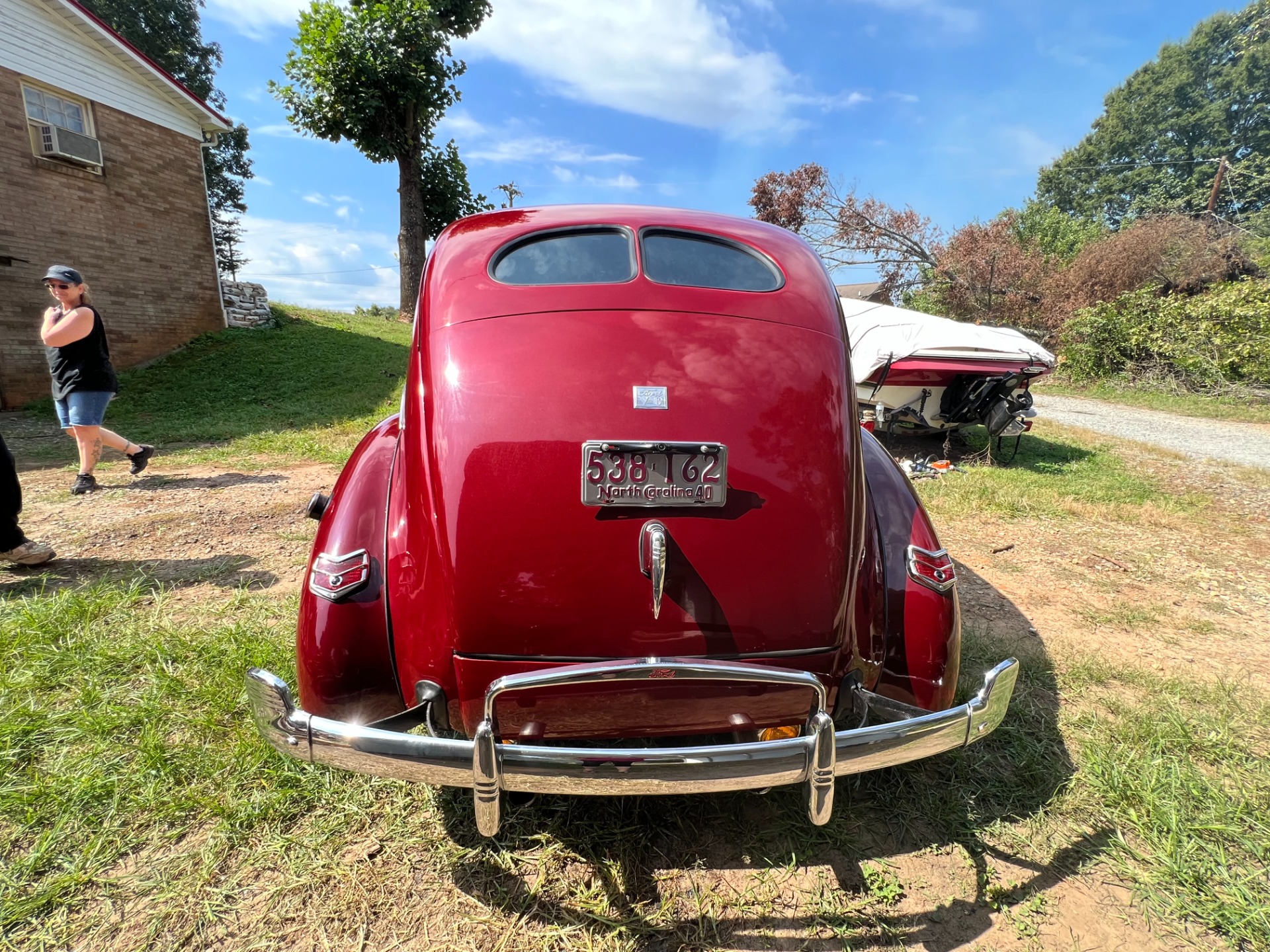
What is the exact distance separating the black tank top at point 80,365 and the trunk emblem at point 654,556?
5.71 m

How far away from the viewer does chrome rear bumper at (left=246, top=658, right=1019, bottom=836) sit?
1.47m

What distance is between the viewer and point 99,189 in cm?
1012

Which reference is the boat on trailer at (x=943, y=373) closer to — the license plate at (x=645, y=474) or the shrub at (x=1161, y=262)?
the license plate at (x=645, y=474)

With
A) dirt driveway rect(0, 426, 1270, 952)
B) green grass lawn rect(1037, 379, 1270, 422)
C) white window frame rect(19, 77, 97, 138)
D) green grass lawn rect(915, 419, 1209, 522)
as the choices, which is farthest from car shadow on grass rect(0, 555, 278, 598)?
green grass lawn rect(1037, 379, 1270, 422)

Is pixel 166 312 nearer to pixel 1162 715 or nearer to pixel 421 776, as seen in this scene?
pixel 421 776

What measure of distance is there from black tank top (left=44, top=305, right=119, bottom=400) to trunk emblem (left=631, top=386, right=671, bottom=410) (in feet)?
18.3

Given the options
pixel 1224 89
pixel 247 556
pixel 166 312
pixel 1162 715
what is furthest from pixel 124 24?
pixel 1224 89

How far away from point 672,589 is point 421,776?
2.53 feet

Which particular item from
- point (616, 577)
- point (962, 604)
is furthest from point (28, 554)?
point (962, 604)

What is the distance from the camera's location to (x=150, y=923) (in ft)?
5.38

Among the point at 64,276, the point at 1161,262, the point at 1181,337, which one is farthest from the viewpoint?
the point at 1161,262

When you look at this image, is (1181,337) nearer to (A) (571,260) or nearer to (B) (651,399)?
(A) (571,260)

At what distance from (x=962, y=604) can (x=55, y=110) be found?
14.3 m

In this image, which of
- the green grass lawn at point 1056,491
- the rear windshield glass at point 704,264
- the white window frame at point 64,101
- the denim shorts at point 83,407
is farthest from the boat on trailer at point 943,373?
the white window frame at point 64,101
